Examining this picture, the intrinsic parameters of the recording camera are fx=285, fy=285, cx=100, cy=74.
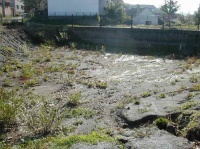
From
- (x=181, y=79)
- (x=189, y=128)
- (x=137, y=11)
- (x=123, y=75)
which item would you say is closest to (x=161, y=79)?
(x=181, y=79)

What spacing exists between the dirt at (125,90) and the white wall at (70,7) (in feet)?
47.7

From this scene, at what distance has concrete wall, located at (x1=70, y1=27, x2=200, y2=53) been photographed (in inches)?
787

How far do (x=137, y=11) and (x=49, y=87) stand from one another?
1416 inches

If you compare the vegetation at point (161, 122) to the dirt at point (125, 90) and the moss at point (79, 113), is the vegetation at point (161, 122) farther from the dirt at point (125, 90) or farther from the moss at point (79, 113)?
the moss at point (79, 113)

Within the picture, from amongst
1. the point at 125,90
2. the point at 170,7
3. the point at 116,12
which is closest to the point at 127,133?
the point at 125,90

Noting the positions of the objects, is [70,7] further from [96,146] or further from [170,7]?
[96,146]

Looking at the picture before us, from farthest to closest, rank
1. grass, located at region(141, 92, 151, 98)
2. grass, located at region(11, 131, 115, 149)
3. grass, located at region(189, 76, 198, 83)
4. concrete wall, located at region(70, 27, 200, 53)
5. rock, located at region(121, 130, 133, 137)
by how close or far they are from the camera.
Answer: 1. concrete wall, located at region(70, 27, 200, 53)
2. grass, located at region(189, 76, 198, 83)
3. grass, located at region(141, 92, 151, 98)
4. rock, located at region(121, 130, 133, 137)
5. grass, located at region(11, 131, 115, 149)

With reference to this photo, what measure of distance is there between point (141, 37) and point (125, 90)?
11262 mm

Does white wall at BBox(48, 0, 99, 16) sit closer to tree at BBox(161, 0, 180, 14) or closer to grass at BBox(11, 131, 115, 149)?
tree at BBox(161, 0, 180, 14)

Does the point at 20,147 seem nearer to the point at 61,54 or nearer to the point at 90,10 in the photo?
the point at 61,54

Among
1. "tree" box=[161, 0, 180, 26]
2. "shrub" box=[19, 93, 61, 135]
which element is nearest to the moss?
"shrub" box=[19, 93, 61, 135]

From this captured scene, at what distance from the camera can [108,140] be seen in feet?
20.6

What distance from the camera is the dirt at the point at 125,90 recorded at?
6.70 meters

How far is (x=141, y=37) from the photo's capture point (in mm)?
21609
